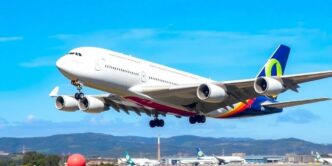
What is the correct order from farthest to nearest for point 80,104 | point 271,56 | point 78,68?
point 271,56 < point 80,104 < point 78,68

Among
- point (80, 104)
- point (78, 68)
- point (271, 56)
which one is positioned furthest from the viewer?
point (271, 56)

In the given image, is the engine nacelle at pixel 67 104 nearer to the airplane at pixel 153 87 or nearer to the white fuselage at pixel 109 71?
the airplane at pixel 153 87

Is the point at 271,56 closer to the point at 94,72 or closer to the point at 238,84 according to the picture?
the point at 238,84

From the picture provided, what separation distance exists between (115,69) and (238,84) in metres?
9.50

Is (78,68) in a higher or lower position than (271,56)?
lower

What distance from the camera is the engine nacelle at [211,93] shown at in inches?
1873

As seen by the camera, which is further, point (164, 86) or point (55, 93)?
point (55, 93)

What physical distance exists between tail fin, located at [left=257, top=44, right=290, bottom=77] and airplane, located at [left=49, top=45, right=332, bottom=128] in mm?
6306

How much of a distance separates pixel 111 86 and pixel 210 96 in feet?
24.7

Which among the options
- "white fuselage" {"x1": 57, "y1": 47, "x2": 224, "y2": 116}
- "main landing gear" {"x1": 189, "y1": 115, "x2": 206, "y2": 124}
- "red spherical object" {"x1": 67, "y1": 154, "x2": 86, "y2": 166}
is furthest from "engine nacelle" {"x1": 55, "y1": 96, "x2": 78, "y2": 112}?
"red spherical object" {"x1": 67, "y1": 154, "x2": 86, "y2": 166}

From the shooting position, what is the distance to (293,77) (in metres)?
46.3

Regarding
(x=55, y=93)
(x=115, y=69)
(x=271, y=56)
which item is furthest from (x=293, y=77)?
(x=55, y=93)

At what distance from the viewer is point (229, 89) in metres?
48.9

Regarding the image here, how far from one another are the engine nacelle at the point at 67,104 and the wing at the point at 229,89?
29.9 ft
